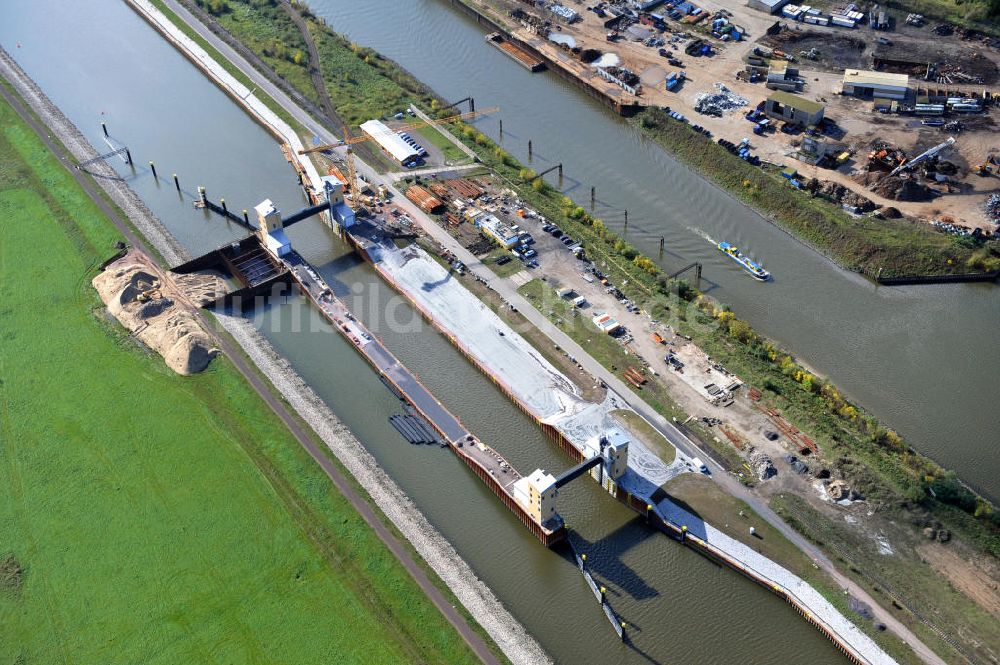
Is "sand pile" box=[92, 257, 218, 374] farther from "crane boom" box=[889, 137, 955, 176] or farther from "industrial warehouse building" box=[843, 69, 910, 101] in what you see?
"industrial warehouse building" box=[843, 69, 910, 101]

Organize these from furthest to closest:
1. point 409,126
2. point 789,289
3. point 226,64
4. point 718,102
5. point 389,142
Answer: point 226,64
point 409,126
point 718,102
point 389,142
point 789,289

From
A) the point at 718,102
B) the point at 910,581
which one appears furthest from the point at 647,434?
the point at 718,102

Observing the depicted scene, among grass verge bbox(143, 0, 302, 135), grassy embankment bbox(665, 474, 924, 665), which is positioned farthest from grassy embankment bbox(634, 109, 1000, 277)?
grass verge bbox(143, 0, 302, 135)

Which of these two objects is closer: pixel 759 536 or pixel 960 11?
pixel 759 536

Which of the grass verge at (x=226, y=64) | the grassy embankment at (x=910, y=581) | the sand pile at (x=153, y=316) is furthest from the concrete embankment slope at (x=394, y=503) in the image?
the grass verge at (x=226, y=64)

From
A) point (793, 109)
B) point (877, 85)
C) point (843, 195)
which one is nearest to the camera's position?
point (843, 195)

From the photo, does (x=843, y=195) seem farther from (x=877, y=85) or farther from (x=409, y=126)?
(x=409, y=126)
